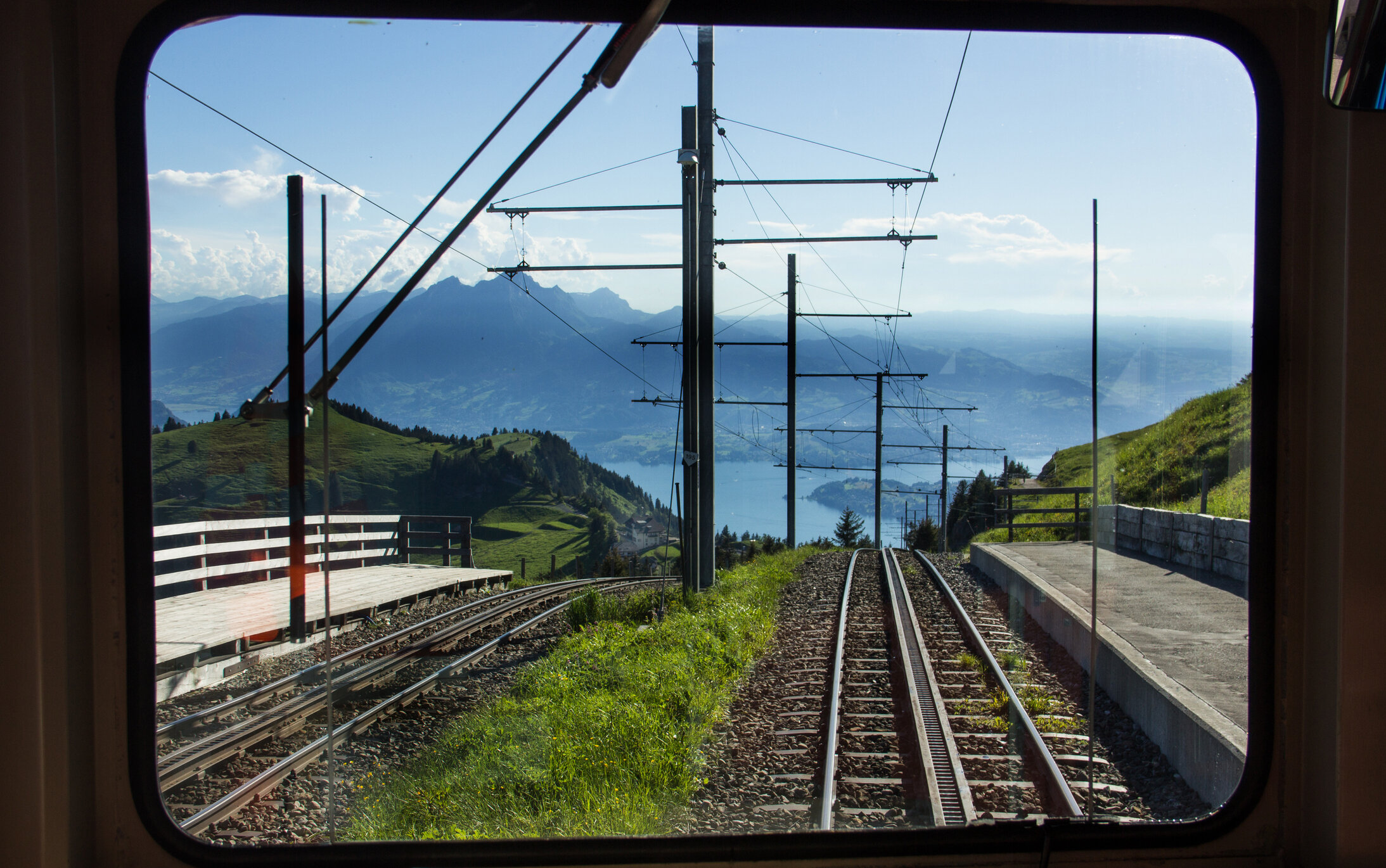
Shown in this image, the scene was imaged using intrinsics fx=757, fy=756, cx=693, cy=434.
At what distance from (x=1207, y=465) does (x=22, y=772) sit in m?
2.81

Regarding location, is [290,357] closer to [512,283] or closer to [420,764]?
[512,283]

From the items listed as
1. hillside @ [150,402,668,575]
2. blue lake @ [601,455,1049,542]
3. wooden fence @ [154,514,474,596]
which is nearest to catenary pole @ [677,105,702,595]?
blue lake @ [601,455,1049,542]

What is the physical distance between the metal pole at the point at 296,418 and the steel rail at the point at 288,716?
0.27 metres

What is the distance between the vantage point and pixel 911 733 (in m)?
3.86

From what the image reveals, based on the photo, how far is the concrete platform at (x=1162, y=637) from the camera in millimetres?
1995

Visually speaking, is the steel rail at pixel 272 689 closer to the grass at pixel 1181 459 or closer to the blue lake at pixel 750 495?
the blue lake at pixel 750 495

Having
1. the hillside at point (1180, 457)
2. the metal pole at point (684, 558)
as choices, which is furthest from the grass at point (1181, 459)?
the metal pole at point (684, 558)

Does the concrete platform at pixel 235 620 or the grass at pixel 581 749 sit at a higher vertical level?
the concrete platform at pixel 235 620

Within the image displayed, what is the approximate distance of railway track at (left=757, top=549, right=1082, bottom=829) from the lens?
2.98 meters

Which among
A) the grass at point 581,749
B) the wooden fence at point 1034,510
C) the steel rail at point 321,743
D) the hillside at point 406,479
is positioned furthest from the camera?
the grass at point 581,749

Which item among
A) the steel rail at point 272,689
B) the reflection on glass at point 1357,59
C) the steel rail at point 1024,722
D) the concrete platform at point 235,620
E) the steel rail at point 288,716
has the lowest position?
the steel rail at point 1024,722

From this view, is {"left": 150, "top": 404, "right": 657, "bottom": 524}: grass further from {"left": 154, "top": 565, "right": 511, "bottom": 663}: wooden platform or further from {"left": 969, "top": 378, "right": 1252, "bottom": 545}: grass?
{"left": 969, "top": 378, "right": 1252, "bottom": 545}: grass

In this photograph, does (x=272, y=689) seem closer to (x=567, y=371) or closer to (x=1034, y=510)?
(x=567, y=371)

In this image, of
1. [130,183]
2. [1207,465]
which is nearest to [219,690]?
[130,183]
